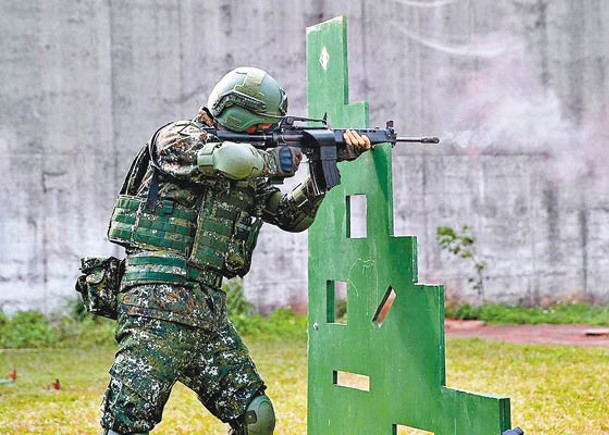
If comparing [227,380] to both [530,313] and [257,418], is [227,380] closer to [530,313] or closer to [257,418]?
[257,418]

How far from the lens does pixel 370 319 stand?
4508 millimetres

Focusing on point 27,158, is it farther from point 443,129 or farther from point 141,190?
point 141,190

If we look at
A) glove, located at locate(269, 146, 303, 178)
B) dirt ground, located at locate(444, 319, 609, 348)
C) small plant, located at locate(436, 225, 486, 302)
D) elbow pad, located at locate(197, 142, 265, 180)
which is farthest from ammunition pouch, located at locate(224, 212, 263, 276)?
small plant, located at locate(436, 225, 486, 302)

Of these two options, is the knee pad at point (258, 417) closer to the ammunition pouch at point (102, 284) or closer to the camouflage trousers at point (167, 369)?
the camouflage trousers at point (167, 369)

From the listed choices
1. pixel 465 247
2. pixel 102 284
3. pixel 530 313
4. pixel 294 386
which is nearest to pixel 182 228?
pixel 102 284

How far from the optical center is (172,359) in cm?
392

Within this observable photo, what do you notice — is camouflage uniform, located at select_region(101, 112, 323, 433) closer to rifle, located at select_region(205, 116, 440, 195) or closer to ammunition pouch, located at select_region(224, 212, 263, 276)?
ammunition pouch, located at select_region(224, 212, 263, 276)

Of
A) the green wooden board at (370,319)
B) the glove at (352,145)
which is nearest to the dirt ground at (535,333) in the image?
the green wooden board at (370,319)

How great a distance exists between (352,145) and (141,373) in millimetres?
1240

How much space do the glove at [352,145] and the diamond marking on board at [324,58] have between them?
25.4 inches

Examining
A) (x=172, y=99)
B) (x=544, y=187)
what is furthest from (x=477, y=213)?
(x=172, y=99)

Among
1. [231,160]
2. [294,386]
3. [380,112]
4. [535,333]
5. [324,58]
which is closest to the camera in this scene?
[231,160]

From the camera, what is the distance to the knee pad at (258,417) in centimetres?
408

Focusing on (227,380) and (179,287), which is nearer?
(179,287)
